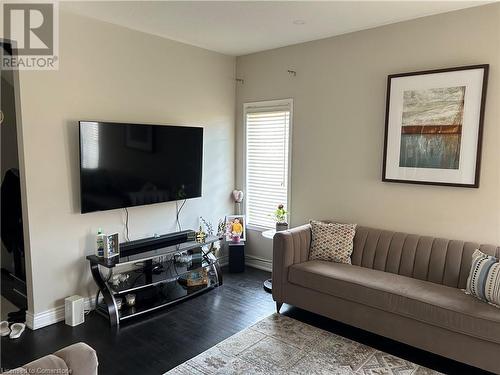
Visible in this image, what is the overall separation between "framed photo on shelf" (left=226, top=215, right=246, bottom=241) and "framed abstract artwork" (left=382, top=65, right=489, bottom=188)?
187 cm

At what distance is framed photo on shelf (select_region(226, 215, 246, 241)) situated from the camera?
4504 mm

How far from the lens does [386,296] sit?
9.05ft

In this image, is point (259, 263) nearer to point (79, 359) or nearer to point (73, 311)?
point (73, 311)

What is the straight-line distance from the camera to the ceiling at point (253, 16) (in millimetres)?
2967

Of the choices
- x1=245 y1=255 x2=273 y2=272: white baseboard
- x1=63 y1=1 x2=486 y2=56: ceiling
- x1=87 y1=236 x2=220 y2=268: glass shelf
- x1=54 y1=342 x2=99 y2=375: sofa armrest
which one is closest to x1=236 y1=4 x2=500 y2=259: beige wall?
x1=245 y1=255 x2=273 y2=272: white baseboard

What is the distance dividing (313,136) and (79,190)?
254cm

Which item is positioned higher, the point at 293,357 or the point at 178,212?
the point at 178,212

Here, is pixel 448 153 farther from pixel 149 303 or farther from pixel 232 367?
pixel 149 303

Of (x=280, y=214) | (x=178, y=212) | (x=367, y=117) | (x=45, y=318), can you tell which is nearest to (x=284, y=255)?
(x=280, y=214)

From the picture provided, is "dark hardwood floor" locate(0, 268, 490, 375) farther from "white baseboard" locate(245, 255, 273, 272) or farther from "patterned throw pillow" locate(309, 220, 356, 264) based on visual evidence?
"white baseboard" locate(245, 255, 273, 272)

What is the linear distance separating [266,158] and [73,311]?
8.98ft

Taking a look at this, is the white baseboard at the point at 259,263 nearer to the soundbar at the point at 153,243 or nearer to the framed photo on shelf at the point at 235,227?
the framed photo on shelf at the point at 235,227

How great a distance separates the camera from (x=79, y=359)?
4.50ft

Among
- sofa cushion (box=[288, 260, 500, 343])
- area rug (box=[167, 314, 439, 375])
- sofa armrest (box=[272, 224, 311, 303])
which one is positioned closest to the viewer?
sofa cushion (box=[288, 260, 500, 343])
